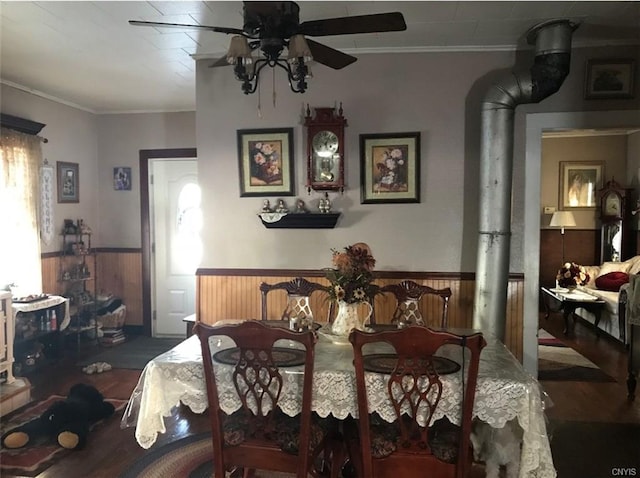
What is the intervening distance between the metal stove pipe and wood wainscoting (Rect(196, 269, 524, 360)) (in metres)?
0.22

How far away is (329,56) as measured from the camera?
2527 mm

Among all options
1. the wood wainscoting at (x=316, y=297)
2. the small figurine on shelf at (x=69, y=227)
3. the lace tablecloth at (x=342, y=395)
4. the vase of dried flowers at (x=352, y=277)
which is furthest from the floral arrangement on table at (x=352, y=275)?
the small figurine on shelf at (x=69, y=227)

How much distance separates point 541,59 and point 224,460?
9.92 ft

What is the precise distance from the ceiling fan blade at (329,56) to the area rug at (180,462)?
224cm

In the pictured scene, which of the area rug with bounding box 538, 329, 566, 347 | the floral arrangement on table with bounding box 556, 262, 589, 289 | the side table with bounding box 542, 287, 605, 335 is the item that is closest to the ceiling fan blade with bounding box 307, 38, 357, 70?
the area rug with bounding box 538, 329, 566, 347

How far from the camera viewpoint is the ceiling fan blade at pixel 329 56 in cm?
244

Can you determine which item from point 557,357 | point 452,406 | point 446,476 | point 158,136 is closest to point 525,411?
point 452,406

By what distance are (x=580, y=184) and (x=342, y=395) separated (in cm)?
655

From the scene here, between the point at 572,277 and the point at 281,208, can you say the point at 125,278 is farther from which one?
the point at 572,277

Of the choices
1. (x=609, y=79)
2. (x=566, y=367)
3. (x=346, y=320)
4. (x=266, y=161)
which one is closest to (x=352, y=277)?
(x=346, y=320)

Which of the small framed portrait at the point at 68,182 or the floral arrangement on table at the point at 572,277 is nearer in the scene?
the small framed portrait at the point at 68,182

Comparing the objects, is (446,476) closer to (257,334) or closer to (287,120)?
(257,334)

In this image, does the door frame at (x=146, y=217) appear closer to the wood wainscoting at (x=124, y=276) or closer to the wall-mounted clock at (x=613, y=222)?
the wood wainscoting at (x=124, y=276)

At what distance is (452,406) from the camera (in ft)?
6.53
